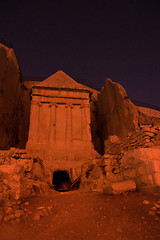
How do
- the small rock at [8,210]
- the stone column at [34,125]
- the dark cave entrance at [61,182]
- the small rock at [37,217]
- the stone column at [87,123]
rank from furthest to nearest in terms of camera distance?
the stone column at [87,123] → the stone column at [34,125] → the dark cave entrance at [61,182] → the small rock at [8,210] → the small rock at [37,217]

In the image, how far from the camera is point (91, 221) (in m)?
4.19

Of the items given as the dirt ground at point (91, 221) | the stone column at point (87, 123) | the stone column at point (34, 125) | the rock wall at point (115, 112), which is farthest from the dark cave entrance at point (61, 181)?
the dirt ground at point (91, 221)

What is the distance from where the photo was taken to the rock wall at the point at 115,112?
17500 mm

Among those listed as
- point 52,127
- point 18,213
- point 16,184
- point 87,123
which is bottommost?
point 18,213

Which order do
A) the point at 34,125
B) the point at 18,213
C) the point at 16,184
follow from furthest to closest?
the point at 34,125 → the point at 16,184 → the point at 18,213

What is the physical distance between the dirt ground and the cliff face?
45.2ft

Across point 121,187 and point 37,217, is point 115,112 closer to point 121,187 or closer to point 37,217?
point 121,187

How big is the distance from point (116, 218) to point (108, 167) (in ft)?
12.7

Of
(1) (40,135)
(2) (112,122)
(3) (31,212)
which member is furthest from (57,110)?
(3) (31,212)

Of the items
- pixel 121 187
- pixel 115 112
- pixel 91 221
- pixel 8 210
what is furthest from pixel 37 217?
pixel 115 112

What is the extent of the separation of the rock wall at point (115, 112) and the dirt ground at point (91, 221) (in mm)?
11851

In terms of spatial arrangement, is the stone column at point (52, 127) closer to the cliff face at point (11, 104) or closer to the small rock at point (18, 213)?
the cliff face at point (11, 104)

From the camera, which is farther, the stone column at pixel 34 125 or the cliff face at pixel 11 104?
the cliff face at pixel 11 104

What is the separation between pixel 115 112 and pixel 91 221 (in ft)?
55.9
